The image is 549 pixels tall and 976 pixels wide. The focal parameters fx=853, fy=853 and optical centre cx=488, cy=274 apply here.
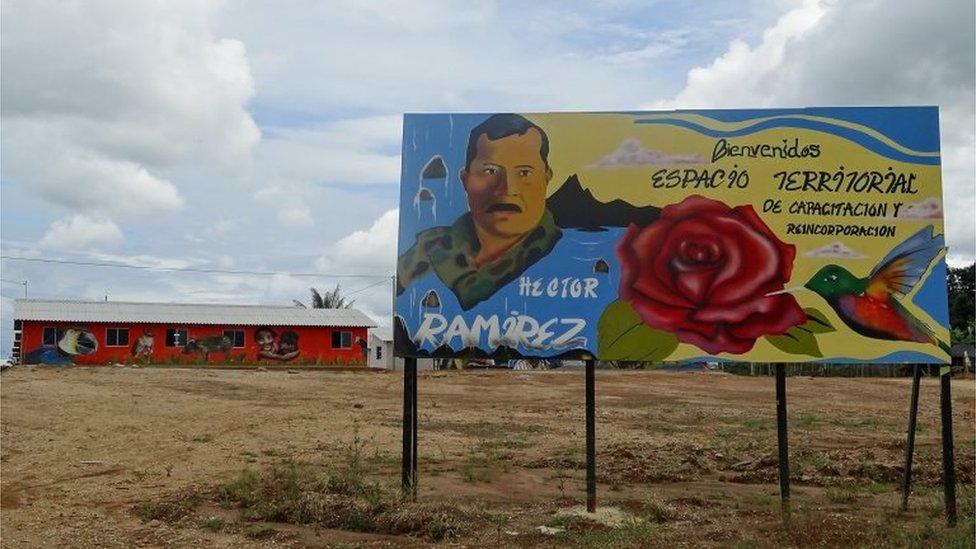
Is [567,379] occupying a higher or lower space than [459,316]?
lower

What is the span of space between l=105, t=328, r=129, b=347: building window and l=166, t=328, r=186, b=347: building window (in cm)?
209

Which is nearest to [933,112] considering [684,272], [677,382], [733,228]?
[733,228]

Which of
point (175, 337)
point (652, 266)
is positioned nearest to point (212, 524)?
point (652, 266)

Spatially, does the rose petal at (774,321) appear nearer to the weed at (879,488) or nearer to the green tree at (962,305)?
the weed at (879,488)

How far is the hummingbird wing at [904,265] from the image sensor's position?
340 inches

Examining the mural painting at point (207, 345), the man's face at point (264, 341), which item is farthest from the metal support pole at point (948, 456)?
the man's face at point (264, 341)

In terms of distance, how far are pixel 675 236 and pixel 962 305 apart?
69.7 m

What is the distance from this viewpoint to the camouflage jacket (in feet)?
29.4

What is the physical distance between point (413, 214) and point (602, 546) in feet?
12.8

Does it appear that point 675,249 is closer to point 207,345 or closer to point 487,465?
point 487,465

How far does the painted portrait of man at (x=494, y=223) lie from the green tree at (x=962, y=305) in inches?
2532

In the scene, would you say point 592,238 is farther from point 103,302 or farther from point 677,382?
point 103,302

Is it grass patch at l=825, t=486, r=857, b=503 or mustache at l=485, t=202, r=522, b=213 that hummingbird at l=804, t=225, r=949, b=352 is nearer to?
grass patch at l=825, t=486, r=857, b=503

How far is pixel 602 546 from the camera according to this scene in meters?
7.29
